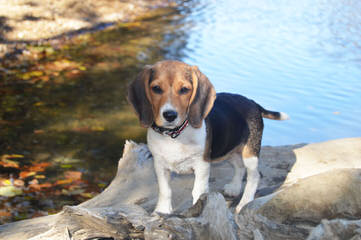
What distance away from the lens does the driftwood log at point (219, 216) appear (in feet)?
9.47

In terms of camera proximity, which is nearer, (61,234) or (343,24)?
(61,234)

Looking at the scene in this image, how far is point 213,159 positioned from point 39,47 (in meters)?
8.41

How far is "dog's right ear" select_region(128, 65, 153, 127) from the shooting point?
12.4 ft

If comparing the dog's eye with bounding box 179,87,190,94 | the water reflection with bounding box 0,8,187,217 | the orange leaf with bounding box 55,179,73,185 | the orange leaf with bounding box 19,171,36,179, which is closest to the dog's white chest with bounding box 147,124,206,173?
the dog's eye with bounding box 179,87,190,94

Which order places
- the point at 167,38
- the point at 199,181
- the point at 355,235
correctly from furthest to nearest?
1. the point at 167,38
2. the point at 199,181
3. the point at 355,235

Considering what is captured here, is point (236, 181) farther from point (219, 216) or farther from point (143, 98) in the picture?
point (219, 216)

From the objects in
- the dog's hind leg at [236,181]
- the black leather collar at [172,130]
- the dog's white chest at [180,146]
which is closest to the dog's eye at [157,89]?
the black leather collar at [172,130]

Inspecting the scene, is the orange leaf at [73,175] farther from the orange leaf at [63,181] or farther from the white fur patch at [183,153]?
the white fur patch at [183,153]

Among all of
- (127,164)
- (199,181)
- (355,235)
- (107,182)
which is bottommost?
(107,182)

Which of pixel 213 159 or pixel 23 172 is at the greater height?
pixel 213 159

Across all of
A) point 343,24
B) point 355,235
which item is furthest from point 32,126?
point 343,24

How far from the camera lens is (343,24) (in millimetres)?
14727

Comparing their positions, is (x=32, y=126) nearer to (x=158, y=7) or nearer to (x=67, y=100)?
(x=67, y=100)

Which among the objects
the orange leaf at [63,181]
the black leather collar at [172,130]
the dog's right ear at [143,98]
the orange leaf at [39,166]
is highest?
the dog's right ear at [143,98]
